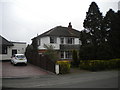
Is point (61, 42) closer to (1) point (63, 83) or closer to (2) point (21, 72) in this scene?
(2) point (21, 72)

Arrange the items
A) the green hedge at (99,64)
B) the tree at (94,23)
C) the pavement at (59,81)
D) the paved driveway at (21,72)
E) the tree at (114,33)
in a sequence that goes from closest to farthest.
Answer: the pavement at (59,81), the paved driveway at (21,72), the green hedge at (99,64), the tree at (94,23), the tree at (114,33)

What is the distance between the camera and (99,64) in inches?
823

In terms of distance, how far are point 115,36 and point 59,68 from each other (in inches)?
482

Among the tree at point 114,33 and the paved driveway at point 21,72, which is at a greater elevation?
the tree at point 114,33

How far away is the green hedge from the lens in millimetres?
20516

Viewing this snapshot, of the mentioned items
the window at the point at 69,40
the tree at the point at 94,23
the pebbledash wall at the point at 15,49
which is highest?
the tree at the point at 94,23

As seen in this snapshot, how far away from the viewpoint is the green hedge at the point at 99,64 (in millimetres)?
20516

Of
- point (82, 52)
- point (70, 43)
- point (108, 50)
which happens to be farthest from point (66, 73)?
point (70, 43)

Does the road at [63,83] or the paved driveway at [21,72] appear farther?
the paved driveway at [21,72]

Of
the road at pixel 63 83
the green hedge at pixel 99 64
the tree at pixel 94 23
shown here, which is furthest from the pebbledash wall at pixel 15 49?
the road at pixel 63 83

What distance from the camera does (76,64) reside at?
25609mm

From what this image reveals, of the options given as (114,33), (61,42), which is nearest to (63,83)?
(114,33)

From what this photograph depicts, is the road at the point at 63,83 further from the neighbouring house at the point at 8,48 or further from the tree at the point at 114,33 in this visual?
the neighbouring house at the point at 8,48

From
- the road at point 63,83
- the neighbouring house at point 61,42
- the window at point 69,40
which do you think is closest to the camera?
the road at point 63,83
